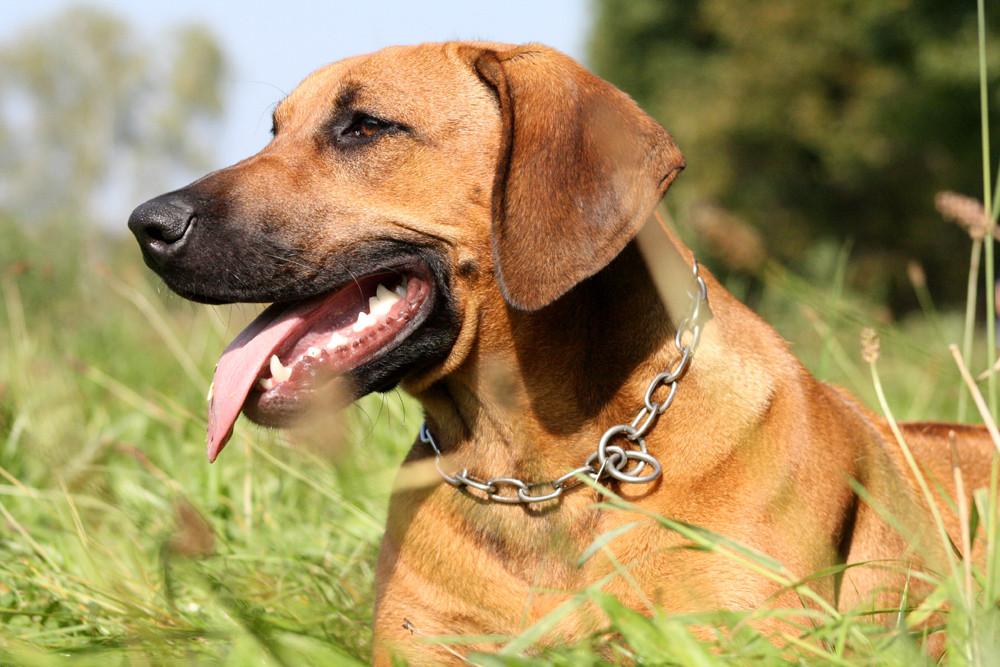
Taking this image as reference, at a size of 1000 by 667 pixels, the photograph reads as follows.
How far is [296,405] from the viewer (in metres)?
2.67

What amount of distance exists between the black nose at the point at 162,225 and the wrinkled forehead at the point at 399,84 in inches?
22.3

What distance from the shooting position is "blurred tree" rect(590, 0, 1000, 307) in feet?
59.3

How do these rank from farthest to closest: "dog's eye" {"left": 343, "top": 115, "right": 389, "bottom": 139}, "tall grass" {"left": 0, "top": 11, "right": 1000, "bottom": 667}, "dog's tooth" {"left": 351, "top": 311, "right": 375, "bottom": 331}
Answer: "dog's eye" {"left": 343, "top": 115, "right": 389, "bottom": 139} → "dog's tooth" {"left": 351, "top": 311, "right": 375, "bottom": 331} → "tall grass" {"left": 0, "top": 11, "right": 1000, "bottom": 667}

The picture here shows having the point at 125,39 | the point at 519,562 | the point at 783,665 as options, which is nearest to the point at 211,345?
the point at 519,562

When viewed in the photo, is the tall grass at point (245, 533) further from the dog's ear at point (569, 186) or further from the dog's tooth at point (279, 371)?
the dog's ear at point (569, 186)

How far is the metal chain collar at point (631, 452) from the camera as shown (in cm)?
268

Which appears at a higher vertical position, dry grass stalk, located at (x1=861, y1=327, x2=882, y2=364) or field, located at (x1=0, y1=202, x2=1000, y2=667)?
dry grass stalk, located at (x1=861, y1=327, x2=882, y2=364)

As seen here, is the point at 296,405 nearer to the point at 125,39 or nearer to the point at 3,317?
the point at 3,317

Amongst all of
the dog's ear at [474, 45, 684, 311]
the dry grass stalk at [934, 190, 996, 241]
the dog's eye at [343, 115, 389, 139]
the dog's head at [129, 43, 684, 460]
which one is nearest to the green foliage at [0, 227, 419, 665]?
the dog's head at [129, 43, 684, 460]

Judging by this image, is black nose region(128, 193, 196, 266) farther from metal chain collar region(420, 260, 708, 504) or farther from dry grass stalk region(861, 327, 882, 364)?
dry grass stalk region(861, 327, 882, 364)

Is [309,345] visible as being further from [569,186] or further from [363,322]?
[569,186]

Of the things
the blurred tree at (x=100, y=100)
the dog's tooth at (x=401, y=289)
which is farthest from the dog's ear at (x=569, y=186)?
the blurred tree at (x=100, y=100)

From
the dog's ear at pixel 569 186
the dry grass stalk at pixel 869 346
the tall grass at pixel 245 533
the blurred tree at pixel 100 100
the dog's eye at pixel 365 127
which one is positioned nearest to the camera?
the tall grass at pixel 245 533

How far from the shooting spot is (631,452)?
106 inches
